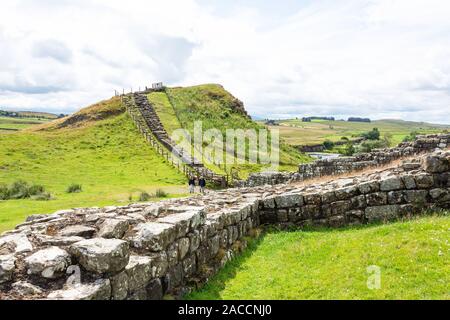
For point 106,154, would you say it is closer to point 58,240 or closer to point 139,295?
point 58,240

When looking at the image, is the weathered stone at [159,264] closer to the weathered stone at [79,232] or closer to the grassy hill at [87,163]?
the weathered stone at [79,232]

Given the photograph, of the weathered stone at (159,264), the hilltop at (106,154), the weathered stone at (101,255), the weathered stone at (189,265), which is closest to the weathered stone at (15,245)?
the weathered stone at (101,255)

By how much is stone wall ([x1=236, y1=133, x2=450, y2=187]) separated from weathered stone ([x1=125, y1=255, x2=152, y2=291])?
1752 cm

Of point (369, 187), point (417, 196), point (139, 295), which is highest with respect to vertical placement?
point (369, 187)

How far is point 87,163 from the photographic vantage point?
49031 millimetres

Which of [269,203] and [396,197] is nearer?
[396,197]

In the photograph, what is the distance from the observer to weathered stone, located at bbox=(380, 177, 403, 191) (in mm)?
13555

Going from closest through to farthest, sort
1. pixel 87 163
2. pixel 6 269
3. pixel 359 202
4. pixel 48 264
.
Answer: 1. pixel 6 269
2. pixel 48 264
3. pixel 359 202
4. pixel 87 163

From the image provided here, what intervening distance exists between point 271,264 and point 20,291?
6733mm

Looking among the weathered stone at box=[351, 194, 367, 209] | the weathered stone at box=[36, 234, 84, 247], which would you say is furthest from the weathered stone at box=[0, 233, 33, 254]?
the weathered stone at box=[351, 194, 367, 209]

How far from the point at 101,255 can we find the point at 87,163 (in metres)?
45.4

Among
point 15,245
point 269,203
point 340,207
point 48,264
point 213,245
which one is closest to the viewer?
point 48,264

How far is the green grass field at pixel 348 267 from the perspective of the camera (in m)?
8.11

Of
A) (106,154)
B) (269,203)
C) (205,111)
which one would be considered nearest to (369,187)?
(269,203)
